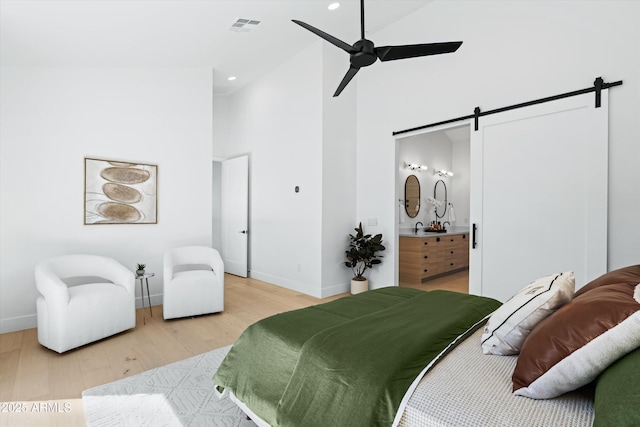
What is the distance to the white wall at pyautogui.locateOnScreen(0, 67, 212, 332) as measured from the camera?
3445 mm

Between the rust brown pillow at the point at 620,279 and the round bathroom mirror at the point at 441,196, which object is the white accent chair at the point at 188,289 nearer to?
the rust brown pillow at the point at 620,279

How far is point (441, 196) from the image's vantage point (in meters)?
7.30

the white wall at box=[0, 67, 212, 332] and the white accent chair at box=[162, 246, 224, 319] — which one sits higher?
the white wall at box=[0, 67, 212, 332]

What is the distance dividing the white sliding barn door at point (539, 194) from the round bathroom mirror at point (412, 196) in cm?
263

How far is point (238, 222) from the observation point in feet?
20.5

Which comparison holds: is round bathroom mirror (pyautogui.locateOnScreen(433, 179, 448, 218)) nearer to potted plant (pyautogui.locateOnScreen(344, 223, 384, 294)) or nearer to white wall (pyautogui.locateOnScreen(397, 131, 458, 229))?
white wall (pyautogui.locateOnScreen(397, 131, 458, 229))

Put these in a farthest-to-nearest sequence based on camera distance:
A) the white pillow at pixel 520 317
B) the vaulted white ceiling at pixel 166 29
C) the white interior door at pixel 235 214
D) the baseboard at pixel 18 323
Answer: the white interior door at pixel 235 214
the baseboard at pixel 18 323
the vaulted white ceiling at pixel 166 29
the white pillow at pixel 520 317

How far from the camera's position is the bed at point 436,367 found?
3.33ft

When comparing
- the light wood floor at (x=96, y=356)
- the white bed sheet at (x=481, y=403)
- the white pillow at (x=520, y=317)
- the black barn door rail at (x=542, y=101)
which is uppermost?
the black barn door rail at (x=542, y=101)

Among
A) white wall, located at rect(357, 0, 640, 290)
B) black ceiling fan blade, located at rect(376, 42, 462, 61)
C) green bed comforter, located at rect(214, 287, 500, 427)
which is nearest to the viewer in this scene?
green bed comforter, located at rect(214, 287, 500, 427)

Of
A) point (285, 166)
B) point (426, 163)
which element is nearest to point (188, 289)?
point (285, 166)

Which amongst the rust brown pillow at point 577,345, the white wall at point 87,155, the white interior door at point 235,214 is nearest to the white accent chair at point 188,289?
the white wall at point 87,155

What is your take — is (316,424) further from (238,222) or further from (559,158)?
(238,222)

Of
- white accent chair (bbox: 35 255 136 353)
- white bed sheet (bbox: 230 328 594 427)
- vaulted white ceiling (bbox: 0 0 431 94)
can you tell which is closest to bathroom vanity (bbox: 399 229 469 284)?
vaulted white ceiling (bbox: 0 0 431 94)
